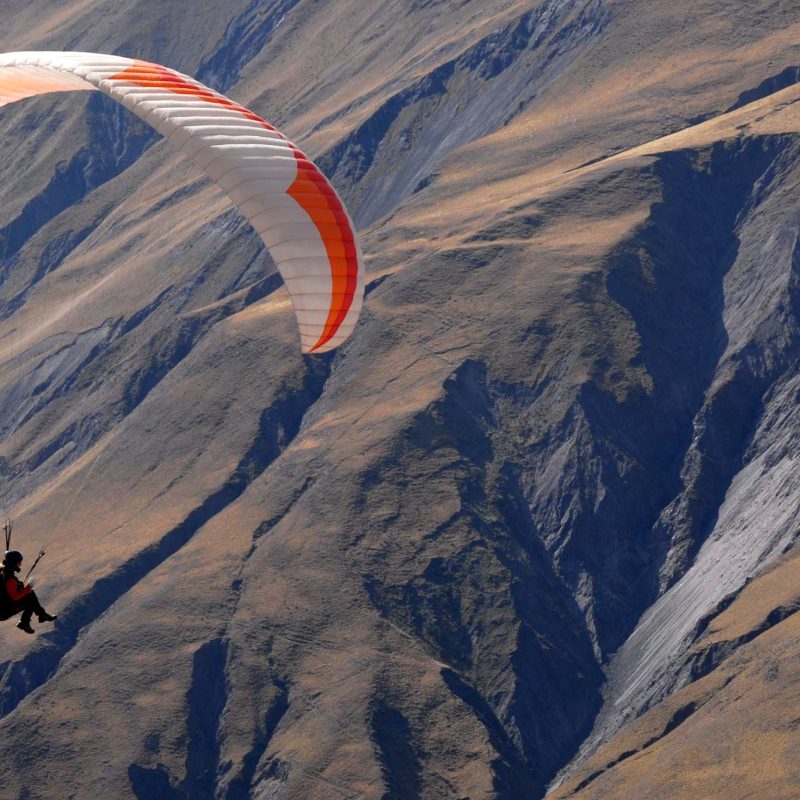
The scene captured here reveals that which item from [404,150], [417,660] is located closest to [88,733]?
[417,660]

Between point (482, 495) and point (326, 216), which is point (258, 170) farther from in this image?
point (482, 495)

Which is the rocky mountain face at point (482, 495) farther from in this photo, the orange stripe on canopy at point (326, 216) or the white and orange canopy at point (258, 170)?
the white and orange canopy at point (258, 170)

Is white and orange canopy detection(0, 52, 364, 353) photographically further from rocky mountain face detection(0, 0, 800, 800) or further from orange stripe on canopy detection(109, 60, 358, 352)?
rocky mountain face detection(0, 0, 800, 800)

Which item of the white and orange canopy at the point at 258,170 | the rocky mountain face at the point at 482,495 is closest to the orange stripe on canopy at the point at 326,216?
the white and orange canopy at the point at 258,170

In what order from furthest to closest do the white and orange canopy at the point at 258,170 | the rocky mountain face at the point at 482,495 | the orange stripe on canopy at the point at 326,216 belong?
1. the rocky mountain face at the point at 482,495
2. the orange stripe on canopy at the point at 326,216
3. the white and orange canopy at the point at 258,170

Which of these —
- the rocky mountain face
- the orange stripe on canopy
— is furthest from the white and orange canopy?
the rocky mountain face

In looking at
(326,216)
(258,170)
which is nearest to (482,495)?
(326,216)

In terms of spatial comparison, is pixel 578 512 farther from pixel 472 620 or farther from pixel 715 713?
pixel 715 713
